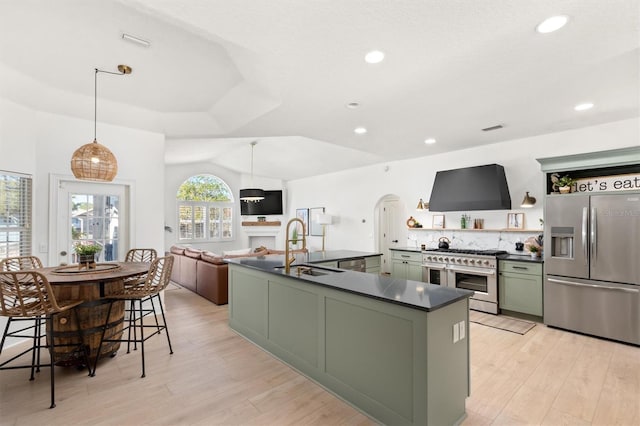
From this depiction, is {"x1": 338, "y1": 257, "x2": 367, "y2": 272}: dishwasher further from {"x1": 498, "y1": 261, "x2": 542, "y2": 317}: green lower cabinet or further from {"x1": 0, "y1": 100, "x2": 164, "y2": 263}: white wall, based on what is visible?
{"x1": 0, "y1": 100, "x2": 164, "y2": 263}: white wall

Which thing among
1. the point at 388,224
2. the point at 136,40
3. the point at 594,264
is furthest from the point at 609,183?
the point at 136,40

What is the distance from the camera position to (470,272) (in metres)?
4.85

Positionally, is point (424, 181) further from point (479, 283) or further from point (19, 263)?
point (19, 263)

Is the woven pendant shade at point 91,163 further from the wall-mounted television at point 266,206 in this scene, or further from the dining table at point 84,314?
the wall-mounted television at point 266,206

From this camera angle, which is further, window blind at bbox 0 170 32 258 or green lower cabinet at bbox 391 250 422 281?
green lower cabinet at bbox 391 250 422 281

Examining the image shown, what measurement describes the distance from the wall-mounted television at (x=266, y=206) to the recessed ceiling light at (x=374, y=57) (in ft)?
25.7

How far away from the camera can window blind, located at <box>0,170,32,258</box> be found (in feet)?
11.5

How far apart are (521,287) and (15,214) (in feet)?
21.5

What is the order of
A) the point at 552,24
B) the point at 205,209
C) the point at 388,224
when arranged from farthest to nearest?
the point at 205,209, the point at 388,224, the point at 552,24

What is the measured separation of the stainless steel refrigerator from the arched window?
8799 millimetres

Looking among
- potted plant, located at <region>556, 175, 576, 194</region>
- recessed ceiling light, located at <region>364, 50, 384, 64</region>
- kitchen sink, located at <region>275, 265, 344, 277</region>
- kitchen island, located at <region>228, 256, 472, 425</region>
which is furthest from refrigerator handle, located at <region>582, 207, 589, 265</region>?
recessed ceiling light, located at <region>364, 50, 384, 64</region>

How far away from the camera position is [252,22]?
201 centimetres

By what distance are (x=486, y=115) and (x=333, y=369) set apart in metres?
3.46

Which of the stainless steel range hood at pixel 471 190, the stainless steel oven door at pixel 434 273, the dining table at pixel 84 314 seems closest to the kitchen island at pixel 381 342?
the dining table at pixel 84 314
